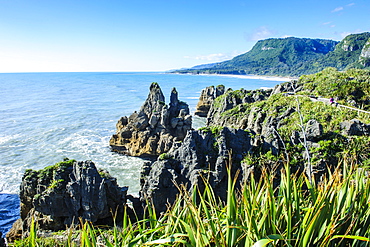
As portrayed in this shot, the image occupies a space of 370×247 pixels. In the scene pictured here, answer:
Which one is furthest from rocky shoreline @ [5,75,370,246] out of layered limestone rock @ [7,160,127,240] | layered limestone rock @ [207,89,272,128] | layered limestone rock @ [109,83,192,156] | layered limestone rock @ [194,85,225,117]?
layered limestone rock @ [194,85,225,117]

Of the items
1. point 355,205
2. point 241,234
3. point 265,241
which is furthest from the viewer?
point 355,205

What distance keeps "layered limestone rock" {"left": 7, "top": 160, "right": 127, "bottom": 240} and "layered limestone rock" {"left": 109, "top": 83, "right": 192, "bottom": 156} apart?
1329 cm

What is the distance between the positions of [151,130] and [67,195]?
1626cm

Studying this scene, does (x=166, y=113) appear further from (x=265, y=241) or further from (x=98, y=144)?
(x=265, y=241)

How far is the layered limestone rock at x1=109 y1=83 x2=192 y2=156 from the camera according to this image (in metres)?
28.1

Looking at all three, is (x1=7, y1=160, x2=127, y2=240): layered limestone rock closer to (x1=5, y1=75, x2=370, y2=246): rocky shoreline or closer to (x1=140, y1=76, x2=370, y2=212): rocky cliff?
(x1=5, y1=75, x2=370, y2=246): rocky shoreline

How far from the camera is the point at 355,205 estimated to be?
3.12 meters

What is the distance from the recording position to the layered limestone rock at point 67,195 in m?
13.7

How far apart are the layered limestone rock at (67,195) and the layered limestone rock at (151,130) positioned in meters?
13.3

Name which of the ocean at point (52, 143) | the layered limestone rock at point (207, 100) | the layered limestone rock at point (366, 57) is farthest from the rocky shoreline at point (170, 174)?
the layered limestone rock at point (366, 57)

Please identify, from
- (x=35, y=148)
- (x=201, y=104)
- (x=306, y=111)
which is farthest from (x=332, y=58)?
(x=35, y=148)

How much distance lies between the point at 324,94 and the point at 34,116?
5378 cm

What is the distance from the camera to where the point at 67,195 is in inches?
546

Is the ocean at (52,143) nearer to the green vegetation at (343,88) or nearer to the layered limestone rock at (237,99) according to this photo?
the layered limestone rock at (237,99)
